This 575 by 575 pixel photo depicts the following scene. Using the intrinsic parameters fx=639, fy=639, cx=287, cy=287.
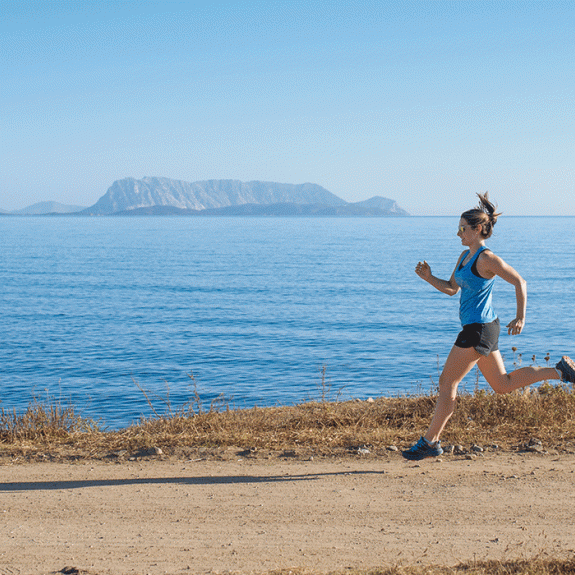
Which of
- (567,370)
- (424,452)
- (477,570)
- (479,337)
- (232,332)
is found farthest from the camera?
(232,332)

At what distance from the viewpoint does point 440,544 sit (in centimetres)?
459

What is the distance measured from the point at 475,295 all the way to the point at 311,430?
2.60m

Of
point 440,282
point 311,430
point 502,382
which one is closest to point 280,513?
point 311,430

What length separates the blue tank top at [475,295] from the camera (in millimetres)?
5871

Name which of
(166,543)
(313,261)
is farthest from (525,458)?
(313,261)

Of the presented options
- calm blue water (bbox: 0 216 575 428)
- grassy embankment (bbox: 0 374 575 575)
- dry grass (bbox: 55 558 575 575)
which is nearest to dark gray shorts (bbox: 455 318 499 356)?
grassy embankment (bbox: 0 374 575 575)

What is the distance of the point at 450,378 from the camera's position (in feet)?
19.7

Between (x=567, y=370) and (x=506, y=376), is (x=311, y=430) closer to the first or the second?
(x=506, y=376)

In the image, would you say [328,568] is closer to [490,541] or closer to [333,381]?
[490,541]

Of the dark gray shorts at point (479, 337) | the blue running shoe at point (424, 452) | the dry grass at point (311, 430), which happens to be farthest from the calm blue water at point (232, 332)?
the dark gray shorts at point (479, 337)

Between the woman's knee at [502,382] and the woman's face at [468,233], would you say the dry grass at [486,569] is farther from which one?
the woman's face at [468,233]

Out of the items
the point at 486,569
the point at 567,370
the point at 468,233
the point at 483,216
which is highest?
the point at 483,216

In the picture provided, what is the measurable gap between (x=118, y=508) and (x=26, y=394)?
1330 centimetres

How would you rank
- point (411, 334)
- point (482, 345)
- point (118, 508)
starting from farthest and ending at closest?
point (411, 334), point (482, 345), point (118, 508)
